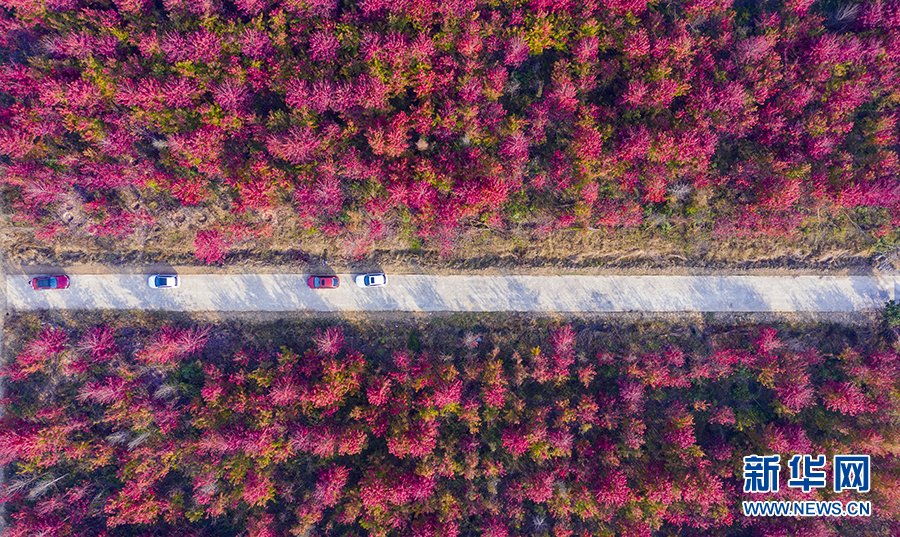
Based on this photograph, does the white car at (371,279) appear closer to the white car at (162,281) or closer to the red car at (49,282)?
the white car at (162,281)

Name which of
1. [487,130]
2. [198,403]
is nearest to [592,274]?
[487,130]

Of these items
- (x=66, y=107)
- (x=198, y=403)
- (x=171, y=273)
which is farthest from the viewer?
(x=171, y=273)

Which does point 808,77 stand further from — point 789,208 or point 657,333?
point 657,333

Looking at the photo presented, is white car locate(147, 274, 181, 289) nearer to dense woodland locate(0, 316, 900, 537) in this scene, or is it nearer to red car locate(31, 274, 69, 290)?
dense woodland locate(0, 316, 900, 537)

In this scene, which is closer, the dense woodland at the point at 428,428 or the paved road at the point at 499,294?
the dense woodland at the point at 428,428

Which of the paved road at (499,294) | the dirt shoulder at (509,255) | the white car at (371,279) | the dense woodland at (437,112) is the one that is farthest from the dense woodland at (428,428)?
the dense woodland at (437,112)
